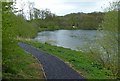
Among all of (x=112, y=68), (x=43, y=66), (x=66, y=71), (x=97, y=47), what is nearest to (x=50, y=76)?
(x=66, y=71)

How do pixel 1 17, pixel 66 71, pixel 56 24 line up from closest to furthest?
pixel 1 17 → pixel 66 71 → pixel 56 24

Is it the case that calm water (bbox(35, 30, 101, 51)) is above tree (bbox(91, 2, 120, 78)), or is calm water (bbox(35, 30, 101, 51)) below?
below

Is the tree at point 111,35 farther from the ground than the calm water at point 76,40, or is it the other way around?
the tree at point 111,35

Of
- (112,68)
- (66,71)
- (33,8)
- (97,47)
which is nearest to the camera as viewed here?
(66,71)

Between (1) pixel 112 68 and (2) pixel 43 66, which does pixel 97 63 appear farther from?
(2) pixel 43 66

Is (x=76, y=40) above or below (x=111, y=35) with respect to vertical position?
below

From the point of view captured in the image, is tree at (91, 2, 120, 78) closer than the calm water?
Yes

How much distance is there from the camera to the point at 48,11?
116 m

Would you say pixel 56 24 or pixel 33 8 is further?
pixel 56 24

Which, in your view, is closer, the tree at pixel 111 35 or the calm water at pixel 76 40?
the tree at pixel 111 35

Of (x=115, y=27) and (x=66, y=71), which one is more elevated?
(x=115, y=27)

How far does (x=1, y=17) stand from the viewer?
12.1m

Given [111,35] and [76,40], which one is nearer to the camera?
[111,35]

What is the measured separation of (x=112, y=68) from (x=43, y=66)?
15.8ft
